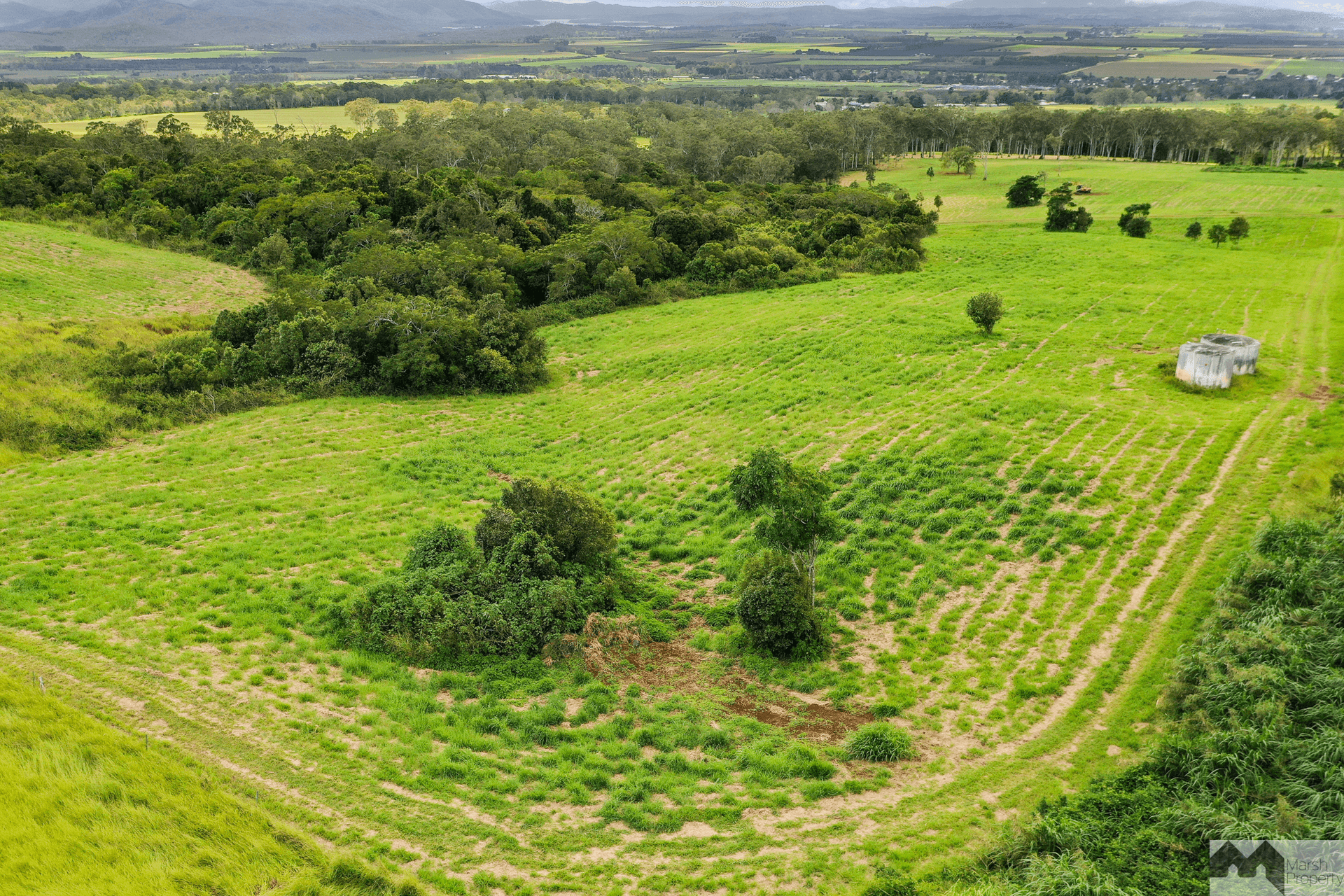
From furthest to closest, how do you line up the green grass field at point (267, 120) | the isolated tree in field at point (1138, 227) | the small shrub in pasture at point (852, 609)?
the green grass field at point (267, 120) → the isolated tree in field at point (1138, 227) → the small shrub in pasture at point (852, 609)

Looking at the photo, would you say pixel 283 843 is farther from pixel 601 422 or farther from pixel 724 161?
pixel 724 161

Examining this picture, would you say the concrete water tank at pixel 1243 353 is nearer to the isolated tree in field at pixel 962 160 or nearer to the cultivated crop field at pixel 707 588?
the cultivated crop field at pixel 707 588

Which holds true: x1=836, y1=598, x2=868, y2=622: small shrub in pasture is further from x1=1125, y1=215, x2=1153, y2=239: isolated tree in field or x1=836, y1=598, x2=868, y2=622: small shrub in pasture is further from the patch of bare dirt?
x1=1125, y1=215, x2=1153, y2=239: isolated tree in field

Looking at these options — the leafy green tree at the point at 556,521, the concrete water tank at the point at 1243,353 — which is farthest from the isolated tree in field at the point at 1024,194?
the leafy green tree at the point at 556,521

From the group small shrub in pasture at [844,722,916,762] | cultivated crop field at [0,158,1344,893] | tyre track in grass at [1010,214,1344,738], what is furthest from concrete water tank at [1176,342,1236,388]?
small shrub in pasture at [844,722,916,762]

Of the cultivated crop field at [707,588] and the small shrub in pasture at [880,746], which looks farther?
the small shrub in pasture at [880,746]

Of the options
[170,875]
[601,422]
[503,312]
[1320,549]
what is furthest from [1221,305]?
[170,875]

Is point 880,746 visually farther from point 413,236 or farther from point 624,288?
point 413,236
